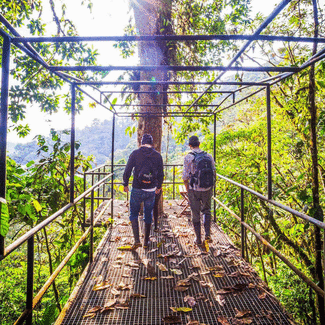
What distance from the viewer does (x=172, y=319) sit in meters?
2.26

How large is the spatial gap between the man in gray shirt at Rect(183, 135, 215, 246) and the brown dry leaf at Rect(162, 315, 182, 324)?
5.98 feet

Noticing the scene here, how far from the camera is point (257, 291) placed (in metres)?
2.72

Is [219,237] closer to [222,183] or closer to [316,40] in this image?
[316,40]

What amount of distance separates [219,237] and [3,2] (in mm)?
6392

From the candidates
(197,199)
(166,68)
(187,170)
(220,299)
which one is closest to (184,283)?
(220,299)

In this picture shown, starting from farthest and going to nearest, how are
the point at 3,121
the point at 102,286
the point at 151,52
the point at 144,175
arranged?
the point at 151,52, the point at 144,175, the point at 102,286, the point at 3,121

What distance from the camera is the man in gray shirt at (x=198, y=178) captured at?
3805 mm

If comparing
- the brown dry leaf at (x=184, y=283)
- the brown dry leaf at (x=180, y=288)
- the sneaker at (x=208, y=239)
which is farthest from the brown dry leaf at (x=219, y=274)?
the sneaker at (x=208, y=239)

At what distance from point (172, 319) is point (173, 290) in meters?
0.51

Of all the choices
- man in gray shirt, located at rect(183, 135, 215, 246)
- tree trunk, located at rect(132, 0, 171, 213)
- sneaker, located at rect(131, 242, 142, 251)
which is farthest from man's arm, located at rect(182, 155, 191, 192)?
tree trunk, located at rect(132, 0, 171, 213)

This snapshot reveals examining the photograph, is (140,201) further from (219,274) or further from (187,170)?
(219,274)

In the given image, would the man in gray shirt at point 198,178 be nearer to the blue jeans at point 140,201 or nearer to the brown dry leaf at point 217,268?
the blue jeans at point 140,201

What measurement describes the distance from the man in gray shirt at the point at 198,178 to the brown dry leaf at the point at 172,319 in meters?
1.82

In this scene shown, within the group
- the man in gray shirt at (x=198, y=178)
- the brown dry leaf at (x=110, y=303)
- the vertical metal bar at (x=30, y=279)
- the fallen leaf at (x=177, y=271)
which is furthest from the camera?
the man in gray shirt at (x=198, y=178)
